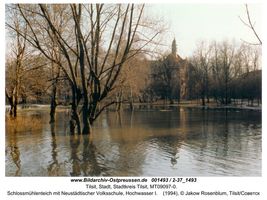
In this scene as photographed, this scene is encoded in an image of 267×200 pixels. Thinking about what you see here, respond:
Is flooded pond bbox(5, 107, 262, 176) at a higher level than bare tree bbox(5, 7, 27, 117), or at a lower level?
lower

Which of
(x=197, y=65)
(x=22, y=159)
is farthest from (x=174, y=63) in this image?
(x=22, y=159)

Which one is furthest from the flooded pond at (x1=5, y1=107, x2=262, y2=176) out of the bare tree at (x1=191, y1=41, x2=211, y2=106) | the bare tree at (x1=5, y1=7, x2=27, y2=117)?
the bare tree at (x1=191, y1=41, x2=211, y2=106)

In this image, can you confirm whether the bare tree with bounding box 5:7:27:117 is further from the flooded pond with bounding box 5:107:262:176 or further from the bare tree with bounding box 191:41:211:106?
the bare tree with bounding box 191:41:211:106

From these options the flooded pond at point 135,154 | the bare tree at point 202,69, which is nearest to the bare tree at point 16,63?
the flooded pond at point 135,154

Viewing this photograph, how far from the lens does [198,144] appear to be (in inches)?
720

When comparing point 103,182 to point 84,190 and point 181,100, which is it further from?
point 181,100

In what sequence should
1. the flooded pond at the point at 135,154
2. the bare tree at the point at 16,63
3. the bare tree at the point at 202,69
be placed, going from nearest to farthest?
the flooded pond at the point at 135,154
the bare tree at the point at 16,63
the bare tree at the point at 202,69

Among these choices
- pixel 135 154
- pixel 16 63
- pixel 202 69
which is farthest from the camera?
pixel 202 69

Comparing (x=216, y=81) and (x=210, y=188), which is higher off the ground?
(x=216, y=81)

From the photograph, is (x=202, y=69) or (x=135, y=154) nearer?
(x=135, y=154)

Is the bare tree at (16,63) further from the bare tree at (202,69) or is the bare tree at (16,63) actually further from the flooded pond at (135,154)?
the bare tree at (202,69)

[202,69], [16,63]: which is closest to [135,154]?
[16,63]

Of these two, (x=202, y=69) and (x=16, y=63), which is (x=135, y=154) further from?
(x=202, y=69)

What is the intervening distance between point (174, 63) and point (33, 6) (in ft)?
190
